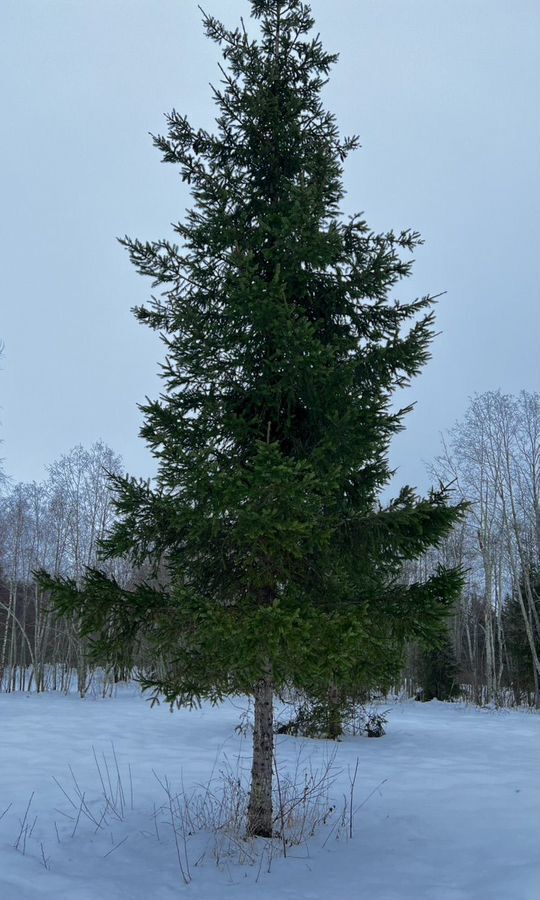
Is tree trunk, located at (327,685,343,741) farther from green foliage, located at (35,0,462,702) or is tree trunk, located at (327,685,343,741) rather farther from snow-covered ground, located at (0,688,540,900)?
green foliage, located at (35,0,462,702)

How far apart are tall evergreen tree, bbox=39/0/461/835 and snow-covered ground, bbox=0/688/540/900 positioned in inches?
32.8

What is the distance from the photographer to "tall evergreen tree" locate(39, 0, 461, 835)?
4.85 metres

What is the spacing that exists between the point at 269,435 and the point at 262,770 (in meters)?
3.13

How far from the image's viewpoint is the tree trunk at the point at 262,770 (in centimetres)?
541

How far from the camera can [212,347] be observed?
5.94 meters

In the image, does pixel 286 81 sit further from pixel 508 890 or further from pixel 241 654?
pixel 508 890

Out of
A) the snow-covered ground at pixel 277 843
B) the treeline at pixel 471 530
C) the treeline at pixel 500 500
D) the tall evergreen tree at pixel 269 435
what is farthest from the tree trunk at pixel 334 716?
the treeline at pixel 500 500

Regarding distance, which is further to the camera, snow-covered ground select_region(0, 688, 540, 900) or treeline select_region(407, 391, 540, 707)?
treeline select_region(407, 391, 540, 707)

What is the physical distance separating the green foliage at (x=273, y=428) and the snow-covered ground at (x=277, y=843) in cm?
139

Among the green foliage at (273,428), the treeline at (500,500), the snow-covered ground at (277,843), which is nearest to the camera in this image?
the snow-covered ground at (277,843)

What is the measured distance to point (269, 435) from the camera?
545 centimetres

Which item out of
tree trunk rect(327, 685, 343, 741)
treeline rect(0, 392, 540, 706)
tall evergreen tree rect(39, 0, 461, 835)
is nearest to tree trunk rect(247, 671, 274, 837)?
tall evergreen tree rect(39, 0, 461, 835)

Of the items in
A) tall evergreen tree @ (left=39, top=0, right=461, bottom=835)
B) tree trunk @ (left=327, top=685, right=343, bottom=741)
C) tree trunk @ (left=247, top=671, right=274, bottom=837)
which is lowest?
tree trunk @ (left=327, top=685, right=343, bottom=741)

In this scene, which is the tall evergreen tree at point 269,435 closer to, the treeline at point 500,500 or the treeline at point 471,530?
the treeline at point 471,530
